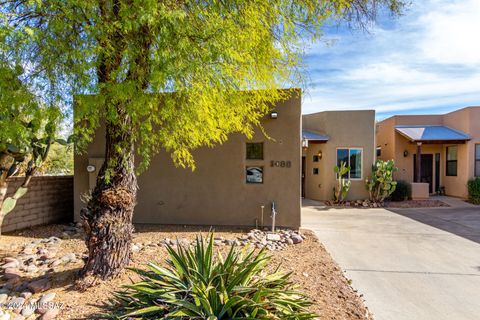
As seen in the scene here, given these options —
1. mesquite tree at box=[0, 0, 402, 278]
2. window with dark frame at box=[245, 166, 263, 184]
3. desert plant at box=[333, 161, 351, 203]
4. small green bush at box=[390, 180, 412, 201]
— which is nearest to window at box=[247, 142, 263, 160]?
window with dark frame at box=[245, 166, 263, 184]

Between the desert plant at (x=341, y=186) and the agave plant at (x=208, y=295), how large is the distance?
35.2 ft

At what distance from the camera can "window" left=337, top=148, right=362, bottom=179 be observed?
14359 millimetres

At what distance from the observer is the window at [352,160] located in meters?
14.4

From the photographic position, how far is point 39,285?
414cm

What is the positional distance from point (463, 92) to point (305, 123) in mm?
9770

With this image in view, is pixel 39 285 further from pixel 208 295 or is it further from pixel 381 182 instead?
pixel 381 182

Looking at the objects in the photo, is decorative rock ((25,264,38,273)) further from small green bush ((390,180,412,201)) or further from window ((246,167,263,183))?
small green bush ((390,180,412,201))

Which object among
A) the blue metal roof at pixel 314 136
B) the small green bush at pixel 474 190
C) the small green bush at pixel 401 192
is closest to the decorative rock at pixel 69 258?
the blue metal roof at pixel 314 136

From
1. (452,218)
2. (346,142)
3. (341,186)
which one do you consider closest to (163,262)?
(452,218)

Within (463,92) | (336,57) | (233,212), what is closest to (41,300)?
(233,212)

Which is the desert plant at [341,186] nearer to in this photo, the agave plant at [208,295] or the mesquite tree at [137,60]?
the mesquite tree at [137,60]

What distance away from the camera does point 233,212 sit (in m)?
8.35

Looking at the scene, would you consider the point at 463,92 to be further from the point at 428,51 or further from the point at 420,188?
the point at 428,51

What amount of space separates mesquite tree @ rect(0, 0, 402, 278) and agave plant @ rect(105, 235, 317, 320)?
1252 millimetres
